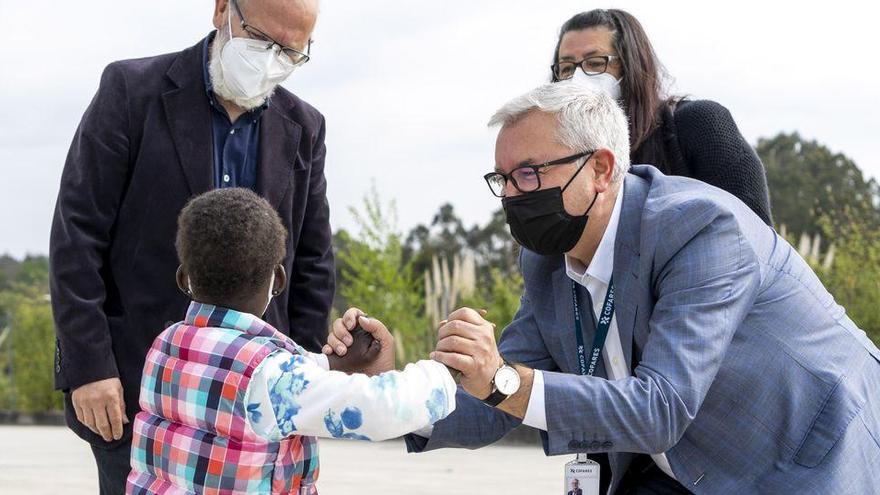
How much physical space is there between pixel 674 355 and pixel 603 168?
55 centimetres

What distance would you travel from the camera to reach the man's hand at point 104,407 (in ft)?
12.0

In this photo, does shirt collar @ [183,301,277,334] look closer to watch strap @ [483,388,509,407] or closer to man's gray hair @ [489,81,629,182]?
watch strap @ [483,388,509,407]

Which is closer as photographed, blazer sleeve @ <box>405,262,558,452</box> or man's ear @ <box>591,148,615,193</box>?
man's ear @ <box>591,148,615,193</box>

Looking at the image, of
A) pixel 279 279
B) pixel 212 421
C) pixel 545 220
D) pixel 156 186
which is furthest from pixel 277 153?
pixel 212 421

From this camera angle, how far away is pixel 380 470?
9.87 metres

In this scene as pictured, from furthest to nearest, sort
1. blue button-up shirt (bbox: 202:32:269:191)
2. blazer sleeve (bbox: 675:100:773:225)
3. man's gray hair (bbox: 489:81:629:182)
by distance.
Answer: blazer sleeve (bbox: 675:100:773:225), blue button-up shirt (bbox: 202:32:269:191), man's gray hair (bbox: 489:81:629:182)

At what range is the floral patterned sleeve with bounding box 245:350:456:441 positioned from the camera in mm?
2688

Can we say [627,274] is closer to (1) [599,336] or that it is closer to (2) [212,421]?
(1) [599,336]

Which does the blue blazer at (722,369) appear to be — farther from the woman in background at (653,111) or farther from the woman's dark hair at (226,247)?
the woman in background at (653,111)

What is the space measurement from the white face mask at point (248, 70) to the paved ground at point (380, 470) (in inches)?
191

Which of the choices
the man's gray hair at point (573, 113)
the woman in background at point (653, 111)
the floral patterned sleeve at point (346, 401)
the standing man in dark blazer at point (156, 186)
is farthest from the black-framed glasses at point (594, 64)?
the floral patterned sleeve at point (346, 401)

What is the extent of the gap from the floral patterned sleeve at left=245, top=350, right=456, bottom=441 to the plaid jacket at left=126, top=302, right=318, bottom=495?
8 cm

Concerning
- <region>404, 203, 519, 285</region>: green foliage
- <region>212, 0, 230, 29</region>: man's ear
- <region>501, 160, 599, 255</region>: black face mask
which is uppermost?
<region>212, 0, 230, 29</region>: man's ear

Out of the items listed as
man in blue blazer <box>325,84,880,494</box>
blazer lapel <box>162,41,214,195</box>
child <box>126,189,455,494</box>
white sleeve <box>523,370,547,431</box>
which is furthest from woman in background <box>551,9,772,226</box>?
child <box>126,189,455,494</box>
